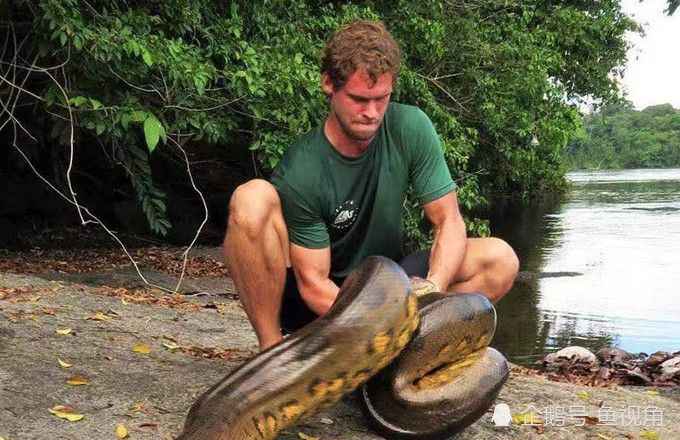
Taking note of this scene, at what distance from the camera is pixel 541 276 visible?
13656 mm

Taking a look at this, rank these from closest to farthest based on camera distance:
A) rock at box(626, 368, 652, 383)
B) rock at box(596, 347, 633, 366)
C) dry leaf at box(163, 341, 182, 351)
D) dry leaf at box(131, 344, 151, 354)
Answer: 1. dry leaf at box(131, 344, 151, 354)
2. dry leaf at box(163, 341, 182, 351)
3. rock at box(626, 368, 652, 383)
4. rock at box(596, 347, 633, 366)

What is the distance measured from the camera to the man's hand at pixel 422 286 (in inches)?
133

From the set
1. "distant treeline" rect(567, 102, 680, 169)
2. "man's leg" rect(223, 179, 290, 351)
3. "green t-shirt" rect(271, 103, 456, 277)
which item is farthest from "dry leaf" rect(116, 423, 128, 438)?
"distant treeline" rect(567, 102, 680, 169)

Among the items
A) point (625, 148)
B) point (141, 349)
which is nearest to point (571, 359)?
point (141, 349)

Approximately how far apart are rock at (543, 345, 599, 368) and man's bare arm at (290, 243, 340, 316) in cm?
456

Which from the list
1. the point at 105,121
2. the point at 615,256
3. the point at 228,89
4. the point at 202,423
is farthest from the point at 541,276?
the point at 202,423

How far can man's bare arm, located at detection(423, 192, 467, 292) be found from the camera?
Answer: 355 centimetres

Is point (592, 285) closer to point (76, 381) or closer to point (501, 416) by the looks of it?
point (501, 416)

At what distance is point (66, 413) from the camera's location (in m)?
3.23

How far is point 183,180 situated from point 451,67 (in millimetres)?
4731

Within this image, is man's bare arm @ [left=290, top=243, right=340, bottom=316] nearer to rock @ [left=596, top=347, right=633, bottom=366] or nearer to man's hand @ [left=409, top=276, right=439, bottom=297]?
man's hand @ [left=409, top=276, right=439, bottom=297]

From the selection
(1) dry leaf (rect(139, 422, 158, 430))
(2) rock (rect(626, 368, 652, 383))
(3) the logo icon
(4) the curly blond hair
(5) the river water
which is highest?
(4) the curly blond hair

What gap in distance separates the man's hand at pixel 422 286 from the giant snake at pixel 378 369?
38mm

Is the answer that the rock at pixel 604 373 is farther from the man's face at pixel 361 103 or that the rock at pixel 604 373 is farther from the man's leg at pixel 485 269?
the man's face at pixel 361 103
